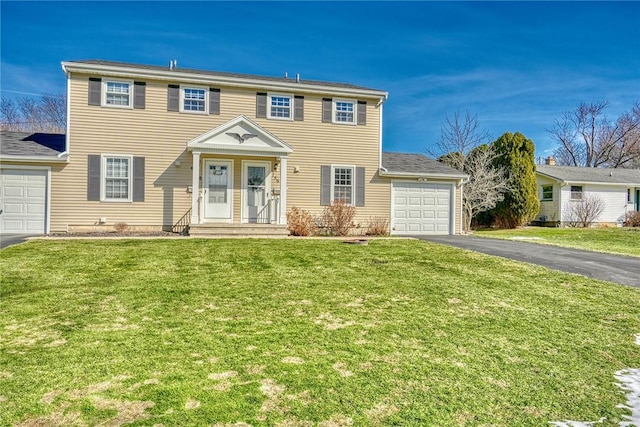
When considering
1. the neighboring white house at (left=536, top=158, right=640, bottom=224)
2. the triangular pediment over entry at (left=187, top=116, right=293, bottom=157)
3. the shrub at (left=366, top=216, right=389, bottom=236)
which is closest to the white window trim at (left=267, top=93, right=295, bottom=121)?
the triangular pediment over entry at (left=187, top=116, right=293, bottom=157)

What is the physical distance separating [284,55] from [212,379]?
18553mm

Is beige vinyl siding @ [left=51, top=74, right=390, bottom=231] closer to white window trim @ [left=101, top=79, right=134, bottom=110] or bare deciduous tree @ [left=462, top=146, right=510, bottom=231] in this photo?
white window trim @ [left=101, top=79, right=134, bottom=110]

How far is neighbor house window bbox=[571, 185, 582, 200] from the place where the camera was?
2470 centimetres

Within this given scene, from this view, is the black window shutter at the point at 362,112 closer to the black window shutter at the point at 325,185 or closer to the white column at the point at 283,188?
the black window shutter at the point at 325,185

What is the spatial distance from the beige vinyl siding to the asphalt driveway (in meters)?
5.81

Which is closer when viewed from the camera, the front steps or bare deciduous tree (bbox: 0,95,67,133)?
the front steps

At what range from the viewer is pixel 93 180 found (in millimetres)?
13703

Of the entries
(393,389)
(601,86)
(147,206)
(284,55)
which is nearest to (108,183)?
(147,206)

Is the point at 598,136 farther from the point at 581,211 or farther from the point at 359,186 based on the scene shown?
the point at 359,186

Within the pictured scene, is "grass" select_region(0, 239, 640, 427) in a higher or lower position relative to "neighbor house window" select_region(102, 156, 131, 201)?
lower

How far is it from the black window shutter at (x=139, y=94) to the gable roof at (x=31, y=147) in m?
3.00

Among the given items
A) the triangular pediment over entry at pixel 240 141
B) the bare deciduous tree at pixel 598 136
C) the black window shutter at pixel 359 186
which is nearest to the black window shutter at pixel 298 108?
the triangular pediment over entry at pixel 240 141

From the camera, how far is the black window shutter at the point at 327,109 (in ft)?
51.8

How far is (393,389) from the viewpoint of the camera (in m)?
3.14
